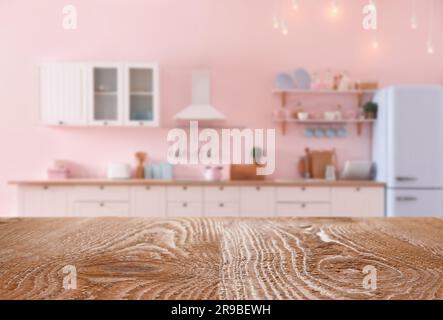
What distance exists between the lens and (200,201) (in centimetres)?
377

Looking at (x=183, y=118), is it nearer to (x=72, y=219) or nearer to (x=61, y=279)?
(x=72, y=219)

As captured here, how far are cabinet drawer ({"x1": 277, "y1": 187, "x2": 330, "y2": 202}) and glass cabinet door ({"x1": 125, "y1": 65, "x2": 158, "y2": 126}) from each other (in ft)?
4.86

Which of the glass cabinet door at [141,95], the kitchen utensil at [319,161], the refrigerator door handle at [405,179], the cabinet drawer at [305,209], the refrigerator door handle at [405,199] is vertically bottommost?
the cabinet drawer at [305,209]

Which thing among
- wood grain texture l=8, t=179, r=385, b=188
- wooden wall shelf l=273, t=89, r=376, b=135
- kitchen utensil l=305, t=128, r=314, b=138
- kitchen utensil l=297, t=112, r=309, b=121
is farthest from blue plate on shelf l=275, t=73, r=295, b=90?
wood grain texture l=8, t=179, r=385, b=188

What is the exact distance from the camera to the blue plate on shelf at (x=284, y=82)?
4.25 m

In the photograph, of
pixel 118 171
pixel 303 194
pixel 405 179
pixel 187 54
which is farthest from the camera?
pixel 187 54

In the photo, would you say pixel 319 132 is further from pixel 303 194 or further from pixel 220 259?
pixel 220 259

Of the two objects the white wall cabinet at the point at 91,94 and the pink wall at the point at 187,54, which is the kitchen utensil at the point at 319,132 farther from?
the white wall cabinet at the point at 91,94

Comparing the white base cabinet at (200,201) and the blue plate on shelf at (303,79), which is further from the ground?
the blue plate on shelf at (303,79)

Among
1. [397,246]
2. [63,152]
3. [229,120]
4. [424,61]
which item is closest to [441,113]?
[424,61]

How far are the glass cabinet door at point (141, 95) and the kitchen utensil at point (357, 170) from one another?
6.70 ft

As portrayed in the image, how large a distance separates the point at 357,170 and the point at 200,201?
5.41 feet

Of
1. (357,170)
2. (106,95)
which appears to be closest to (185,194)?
(106,95)

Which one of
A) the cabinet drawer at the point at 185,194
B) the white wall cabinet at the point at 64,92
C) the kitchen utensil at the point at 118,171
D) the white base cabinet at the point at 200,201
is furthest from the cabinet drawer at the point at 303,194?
the white wall cabinet at the point at 64,92
